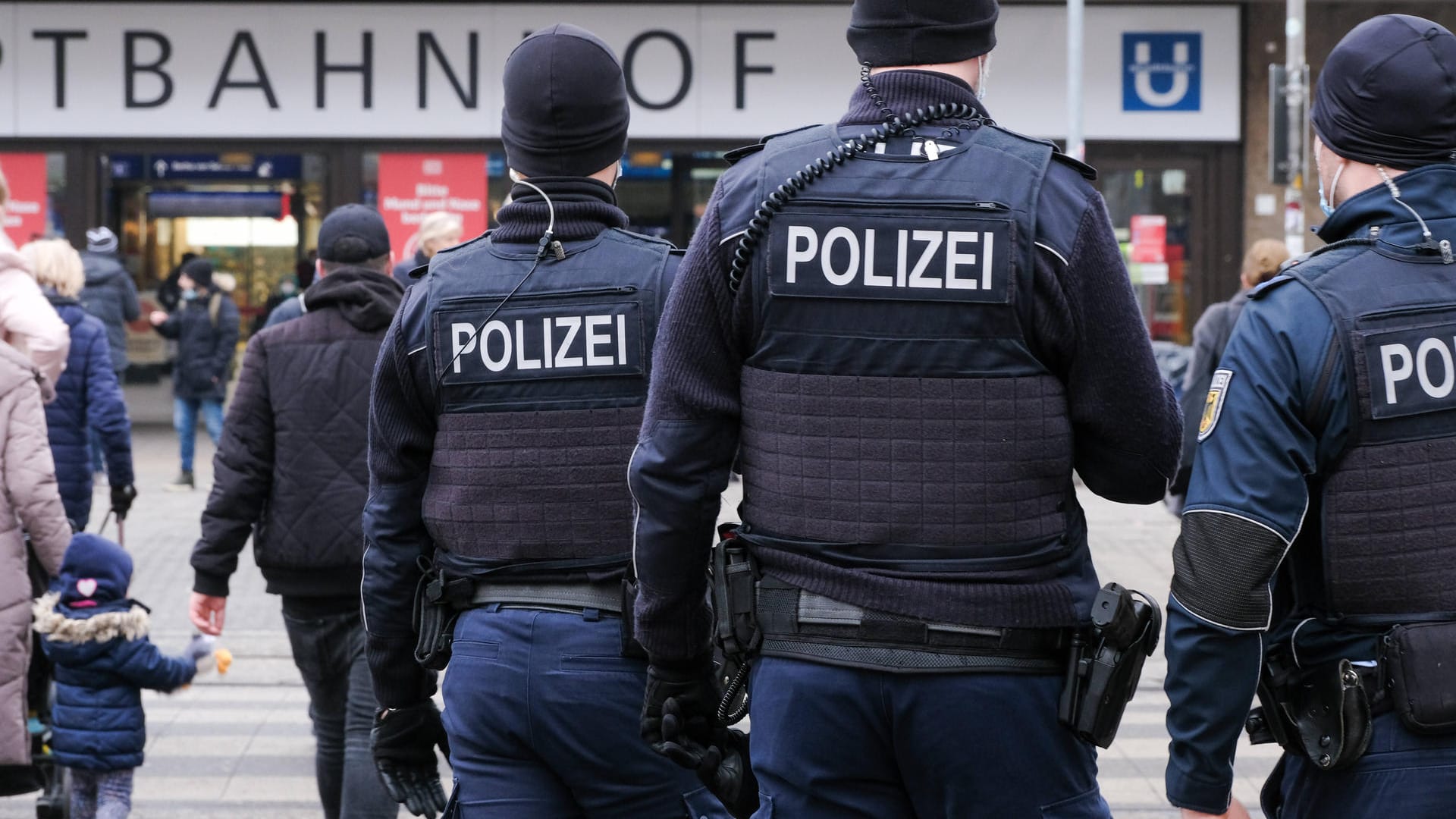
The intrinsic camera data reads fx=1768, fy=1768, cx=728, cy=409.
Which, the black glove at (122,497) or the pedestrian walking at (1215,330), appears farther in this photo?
the pedestrian walking at (1215,330)

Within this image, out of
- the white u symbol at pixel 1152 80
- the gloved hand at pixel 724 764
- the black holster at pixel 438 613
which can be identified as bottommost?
the gloved hand at pixel 724 764

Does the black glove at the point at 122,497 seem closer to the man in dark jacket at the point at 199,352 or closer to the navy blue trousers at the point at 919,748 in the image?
the navy blue trousers at the point at 919,748

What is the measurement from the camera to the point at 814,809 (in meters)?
2.68

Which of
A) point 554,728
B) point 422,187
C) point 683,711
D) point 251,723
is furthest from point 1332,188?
point 422,187

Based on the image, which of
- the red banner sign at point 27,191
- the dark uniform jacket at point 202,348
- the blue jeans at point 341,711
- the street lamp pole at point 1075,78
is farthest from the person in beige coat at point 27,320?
the red banner sign at point 27,191

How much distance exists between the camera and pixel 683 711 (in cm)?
292

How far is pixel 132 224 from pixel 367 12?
3.20 m

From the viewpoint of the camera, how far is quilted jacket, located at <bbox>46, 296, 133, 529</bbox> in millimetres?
6488

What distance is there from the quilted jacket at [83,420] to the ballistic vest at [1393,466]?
4.84 meters

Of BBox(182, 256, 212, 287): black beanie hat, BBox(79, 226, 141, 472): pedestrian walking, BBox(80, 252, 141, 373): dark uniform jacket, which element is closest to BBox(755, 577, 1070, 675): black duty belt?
BBox(79, 226, 141, 472): pedestrian walking

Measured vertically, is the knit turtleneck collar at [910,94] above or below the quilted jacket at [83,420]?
above

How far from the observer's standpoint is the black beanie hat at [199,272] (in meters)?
13.8

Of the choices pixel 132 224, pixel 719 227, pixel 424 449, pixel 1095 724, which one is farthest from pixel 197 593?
pixel 132 224

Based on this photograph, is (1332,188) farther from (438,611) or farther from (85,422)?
(85,422)
